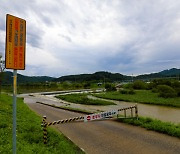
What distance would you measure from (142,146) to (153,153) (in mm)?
792

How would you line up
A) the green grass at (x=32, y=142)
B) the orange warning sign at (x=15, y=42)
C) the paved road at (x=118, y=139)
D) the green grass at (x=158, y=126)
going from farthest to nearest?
the green grass at (x=158, y=126), the paved road at (x=118, y=139), the green grass at (x=32, y=142), the orange warning sign at (x=15, y=42)

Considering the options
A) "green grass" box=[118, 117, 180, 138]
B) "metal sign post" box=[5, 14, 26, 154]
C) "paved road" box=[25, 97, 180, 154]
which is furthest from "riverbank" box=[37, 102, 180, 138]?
"metal sign post" box=[5, 14, 26, 154]

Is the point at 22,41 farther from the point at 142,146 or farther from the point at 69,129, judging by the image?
the point at 69,129

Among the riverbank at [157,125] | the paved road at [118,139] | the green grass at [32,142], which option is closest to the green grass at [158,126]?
the riverbank at [157,125]

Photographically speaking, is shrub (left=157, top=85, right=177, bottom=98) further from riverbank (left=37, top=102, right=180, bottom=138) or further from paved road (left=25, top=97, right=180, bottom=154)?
paved road (left=25, top=97, right=180, bottom=154)

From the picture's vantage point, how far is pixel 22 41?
397 cm

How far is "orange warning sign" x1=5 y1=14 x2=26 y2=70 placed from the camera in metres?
3.71

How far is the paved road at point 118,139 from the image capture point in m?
7.82

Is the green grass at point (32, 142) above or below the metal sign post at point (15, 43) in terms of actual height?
below

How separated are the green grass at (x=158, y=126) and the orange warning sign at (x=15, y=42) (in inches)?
318

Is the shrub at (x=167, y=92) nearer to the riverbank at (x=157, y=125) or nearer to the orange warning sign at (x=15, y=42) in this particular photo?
the riverbank at (x=157, y=125)

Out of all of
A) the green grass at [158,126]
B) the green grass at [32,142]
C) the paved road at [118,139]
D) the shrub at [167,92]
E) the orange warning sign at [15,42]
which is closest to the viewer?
the orange warning sign at [15,42]

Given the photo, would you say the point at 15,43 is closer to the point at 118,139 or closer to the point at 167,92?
the point at 118,139

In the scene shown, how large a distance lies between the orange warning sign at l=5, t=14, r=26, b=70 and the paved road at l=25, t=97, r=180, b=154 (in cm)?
496
